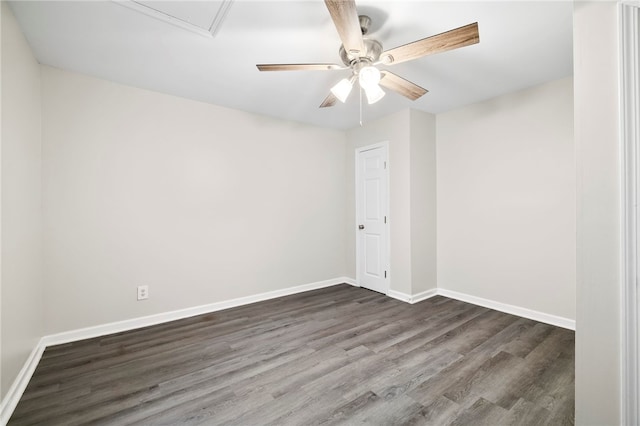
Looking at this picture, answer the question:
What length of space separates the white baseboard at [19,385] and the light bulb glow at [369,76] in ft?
9.57

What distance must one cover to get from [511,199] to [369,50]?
234 cm

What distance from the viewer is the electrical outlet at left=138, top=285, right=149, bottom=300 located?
9.20ft

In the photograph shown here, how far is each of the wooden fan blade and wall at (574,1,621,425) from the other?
0.99 metres

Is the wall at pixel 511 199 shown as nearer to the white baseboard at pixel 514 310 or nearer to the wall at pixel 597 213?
the white baseboard at pixel 514 310

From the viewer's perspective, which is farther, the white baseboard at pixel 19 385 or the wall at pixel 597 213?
the white baseboard at pixel 19 385

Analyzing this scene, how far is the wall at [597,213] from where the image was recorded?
1.10 meters

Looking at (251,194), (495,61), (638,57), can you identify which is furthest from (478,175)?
(251,194)

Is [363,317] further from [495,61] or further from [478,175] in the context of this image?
[495,61]

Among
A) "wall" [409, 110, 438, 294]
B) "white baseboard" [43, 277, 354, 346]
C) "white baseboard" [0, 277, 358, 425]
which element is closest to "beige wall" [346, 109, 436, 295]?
"wall" [409, 110, 438, 294]

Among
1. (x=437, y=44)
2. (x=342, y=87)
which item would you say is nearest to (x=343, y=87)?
(x=342, y=87)

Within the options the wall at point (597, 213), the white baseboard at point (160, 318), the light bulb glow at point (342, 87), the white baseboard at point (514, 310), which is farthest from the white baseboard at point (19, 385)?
the white baseboard at point (514, 310)

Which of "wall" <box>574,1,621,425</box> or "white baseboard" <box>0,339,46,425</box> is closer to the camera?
"wall" <box>574,1,621,425</box>

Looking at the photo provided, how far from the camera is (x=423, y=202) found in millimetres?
3613

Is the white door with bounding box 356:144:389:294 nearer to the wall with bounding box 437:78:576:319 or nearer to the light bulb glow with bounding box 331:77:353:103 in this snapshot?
the wall with bounding box 437:78:576:319
